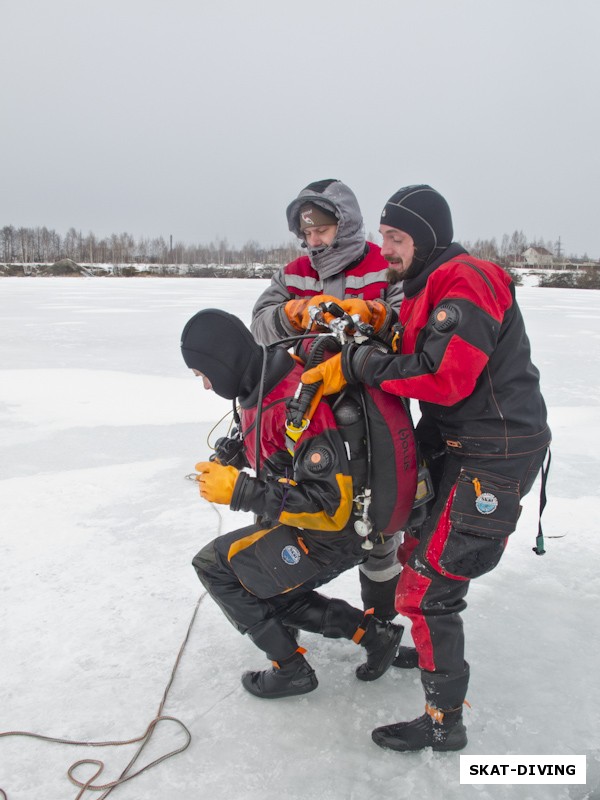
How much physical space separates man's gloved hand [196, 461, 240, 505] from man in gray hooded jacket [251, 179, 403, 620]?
73cm

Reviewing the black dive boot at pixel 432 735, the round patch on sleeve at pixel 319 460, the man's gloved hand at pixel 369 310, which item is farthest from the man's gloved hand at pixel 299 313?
the black dive boot at pixel 432 735

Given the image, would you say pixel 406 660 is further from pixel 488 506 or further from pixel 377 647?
pixel 488 506

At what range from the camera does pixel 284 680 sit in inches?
87.4

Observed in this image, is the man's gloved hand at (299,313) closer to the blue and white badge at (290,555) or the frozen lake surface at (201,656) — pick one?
the blue and white badge at (290,555)

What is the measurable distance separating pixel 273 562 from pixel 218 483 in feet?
1.24

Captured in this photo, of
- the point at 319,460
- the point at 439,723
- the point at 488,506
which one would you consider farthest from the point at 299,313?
the point at 439,723

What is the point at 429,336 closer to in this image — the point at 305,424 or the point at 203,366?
the point at 305,424

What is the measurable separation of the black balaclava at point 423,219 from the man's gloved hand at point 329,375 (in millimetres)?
443

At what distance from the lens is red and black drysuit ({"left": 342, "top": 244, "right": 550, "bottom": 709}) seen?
179 cm

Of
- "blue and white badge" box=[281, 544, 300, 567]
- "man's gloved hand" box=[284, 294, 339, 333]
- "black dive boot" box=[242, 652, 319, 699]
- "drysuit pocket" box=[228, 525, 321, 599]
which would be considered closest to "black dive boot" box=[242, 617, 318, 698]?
"black dive boot" box=[242, 652, 319, 699]

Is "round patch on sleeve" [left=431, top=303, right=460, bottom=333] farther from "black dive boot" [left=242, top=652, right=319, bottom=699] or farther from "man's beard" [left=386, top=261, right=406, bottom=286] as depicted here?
"black dive boot" [left=242, top=652, right=319, bottom=699]

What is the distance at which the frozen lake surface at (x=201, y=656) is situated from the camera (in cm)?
192

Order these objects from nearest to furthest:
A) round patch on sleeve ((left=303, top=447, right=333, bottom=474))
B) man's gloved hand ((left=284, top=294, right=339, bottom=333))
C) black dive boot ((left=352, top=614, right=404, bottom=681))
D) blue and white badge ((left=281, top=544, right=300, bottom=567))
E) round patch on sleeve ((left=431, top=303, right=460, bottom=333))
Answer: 1. round patch on sleeve ((left=431, top=303, right=460, bottom=333))
2. round patch on sleeve ((left=303, top=447, right=333, bottom=474))
3. blue and white badge ((left=281, top=544, right=300, bottom=567))
4. black dive boot ((left=352, top=614, right=404, bottom=681))
5. man's gloved hand ((left=284, top=294, right=339, bottom=333))

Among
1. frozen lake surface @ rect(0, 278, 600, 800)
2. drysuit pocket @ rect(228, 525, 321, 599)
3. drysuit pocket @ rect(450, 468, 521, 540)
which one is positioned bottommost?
frozen lake surface @ rect(0, 278, 600, 800)
